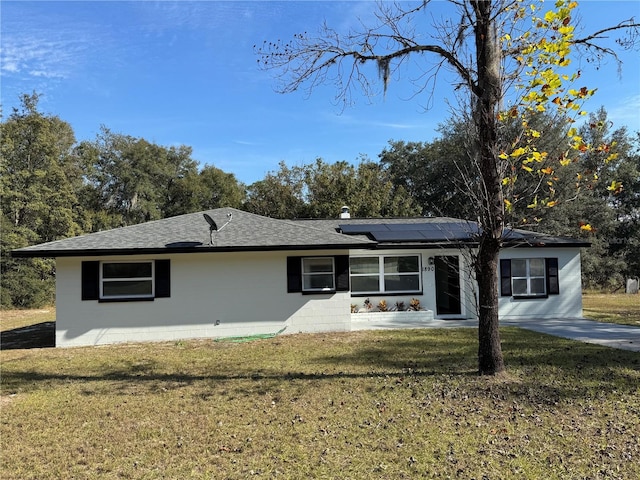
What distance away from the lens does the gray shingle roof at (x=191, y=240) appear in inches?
413

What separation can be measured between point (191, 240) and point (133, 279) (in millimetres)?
1784

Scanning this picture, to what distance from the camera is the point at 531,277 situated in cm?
1446

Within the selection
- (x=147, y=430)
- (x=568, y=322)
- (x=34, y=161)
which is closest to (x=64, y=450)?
(x=147, y=430)

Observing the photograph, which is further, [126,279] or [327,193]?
[327,193]

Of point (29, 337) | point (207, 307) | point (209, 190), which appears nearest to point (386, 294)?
point (207, 307)

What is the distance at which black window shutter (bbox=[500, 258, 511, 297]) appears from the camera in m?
14.2

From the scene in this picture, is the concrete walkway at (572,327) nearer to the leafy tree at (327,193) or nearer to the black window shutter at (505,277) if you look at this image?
the black window shutter at (505,277)

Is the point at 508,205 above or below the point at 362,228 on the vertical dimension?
below

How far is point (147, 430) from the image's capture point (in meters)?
4.80

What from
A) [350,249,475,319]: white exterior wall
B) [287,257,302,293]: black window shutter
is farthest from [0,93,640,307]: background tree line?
[287,257,302,293]: black window shutter

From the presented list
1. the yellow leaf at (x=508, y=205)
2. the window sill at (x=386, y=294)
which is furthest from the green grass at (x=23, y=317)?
the yellow leaf at (x=508, y=205)

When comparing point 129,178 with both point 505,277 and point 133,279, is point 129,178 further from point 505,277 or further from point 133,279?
point 505,277

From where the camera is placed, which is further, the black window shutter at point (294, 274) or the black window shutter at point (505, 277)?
the black window shutter at point (505, 277)

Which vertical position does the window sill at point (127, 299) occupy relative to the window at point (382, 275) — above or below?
below
